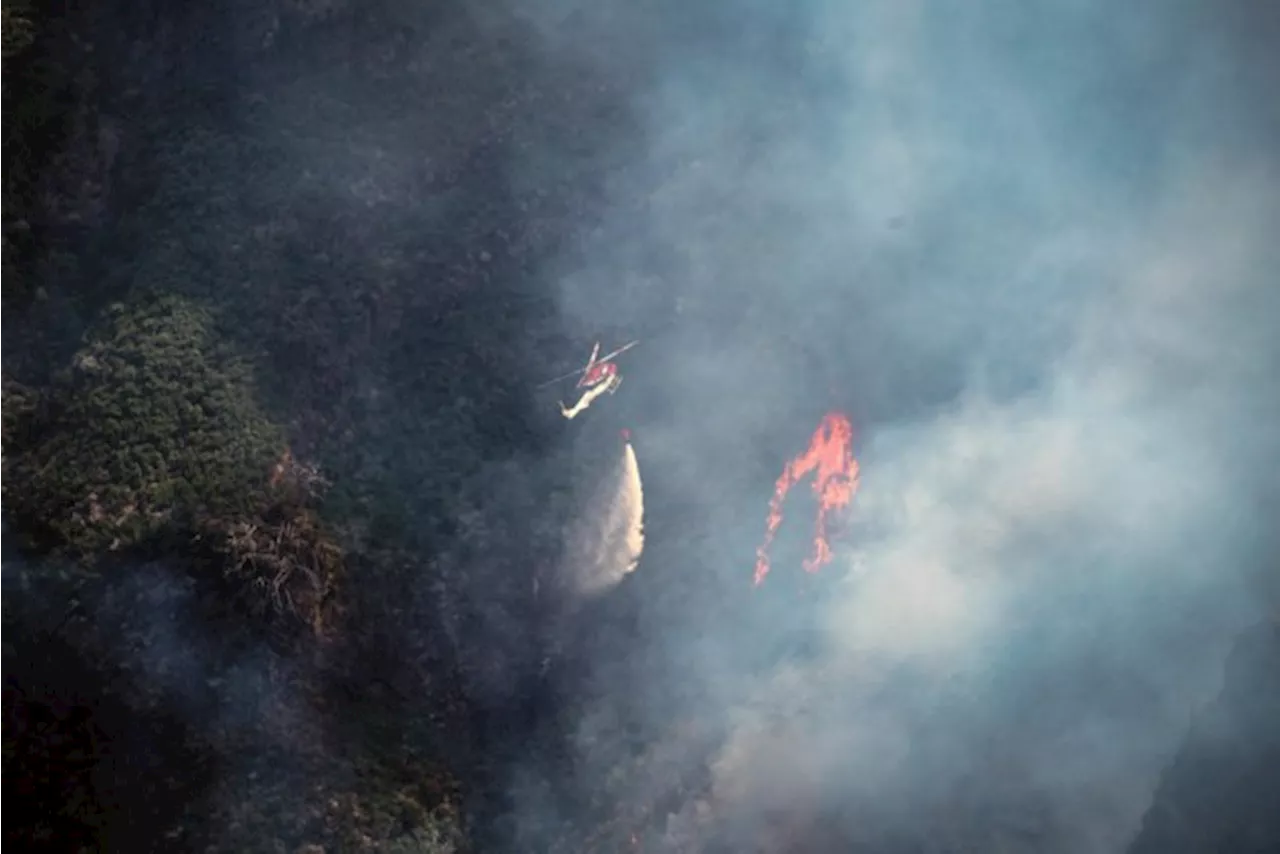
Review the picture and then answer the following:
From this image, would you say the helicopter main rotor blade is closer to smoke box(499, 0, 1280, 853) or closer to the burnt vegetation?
smoke box(499, 0, 1280, 853)

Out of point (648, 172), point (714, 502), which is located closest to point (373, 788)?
point (714, 502)

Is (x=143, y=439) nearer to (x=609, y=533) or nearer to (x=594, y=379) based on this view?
(x=594, y=379)

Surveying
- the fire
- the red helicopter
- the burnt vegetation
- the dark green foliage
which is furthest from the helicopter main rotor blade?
the dark green foliage

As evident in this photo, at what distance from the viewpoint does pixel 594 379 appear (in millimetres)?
19922

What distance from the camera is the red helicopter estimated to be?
19719 millimetres

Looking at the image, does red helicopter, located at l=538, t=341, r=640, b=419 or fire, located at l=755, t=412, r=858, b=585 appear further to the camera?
fire, located at l=755, t=412, r=858, b=585

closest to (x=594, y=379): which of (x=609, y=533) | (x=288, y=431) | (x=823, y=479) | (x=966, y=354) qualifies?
(x=609, y=533)

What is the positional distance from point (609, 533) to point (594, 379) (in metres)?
2.83

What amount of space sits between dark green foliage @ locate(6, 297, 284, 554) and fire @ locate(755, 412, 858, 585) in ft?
29.5

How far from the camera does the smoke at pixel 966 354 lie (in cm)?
2028

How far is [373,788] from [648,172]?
39.3 feet

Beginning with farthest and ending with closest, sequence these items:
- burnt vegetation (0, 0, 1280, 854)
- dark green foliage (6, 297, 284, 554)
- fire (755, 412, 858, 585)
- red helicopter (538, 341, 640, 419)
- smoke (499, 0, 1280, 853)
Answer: fire (755, 412, 858, 585) → smoke (499, 0, 1280, 853) → red helicopter (538, 341, 640, 419) → dark green foliage (6, 297, 284, 554) → burnt vegetation (0, 0, 1280, 854)

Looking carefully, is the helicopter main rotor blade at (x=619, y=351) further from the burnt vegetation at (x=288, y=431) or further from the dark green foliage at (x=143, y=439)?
the dark green foliage at (x=143, y=439)

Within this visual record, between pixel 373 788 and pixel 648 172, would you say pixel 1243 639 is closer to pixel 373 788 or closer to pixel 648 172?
pixel 648 172
